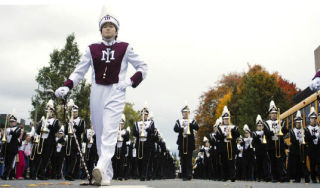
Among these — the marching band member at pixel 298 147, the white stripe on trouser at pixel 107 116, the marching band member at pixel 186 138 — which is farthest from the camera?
the marching band member at pixel 298 147

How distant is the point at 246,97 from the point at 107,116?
125 feet

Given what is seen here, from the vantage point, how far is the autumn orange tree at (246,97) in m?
42.5

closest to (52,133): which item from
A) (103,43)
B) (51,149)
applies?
(51,149)

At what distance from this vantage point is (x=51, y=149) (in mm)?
14547

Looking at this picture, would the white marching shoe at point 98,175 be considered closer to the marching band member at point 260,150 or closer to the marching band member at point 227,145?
the marching band member at point 227,145

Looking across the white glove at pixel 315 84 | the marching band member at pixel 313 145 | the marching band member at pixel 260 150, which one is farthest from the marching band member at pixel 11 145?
the white glove at pixel 315 84

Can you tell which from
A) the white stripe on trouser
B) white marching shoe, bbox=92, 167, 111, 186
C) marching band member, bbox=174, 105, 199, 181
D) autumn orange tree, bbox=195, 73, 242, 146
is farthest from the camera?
autumn orange tree, bbox=195, 73, 242, 146

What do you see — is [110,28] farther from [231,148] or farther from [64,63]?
[64,63]

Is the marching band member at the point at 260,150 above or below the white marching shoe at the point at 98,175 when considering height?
above

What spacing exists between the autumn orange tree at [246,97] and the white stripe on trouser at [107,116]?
106 ft

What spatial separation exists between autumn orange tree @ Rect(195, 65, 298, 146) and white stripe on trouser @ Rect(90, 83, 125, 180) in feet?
106

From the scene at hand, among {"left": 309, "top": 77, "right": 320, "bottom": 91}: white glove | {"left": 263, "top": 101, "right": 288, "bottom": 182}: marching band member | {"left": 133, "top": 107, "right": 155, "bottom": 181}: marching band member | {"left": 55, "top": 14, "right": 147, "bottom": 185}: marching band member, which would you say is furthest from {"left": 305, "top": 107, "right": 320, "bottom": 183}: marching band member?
{"left": 55, "top": 14, "right": 147, "bottom": 185}: marching band member

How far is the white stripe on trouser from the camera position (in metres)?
6.41

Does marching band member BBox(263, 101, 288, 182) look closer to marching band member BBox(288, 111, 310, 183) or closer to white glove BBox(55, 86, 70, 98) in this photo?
marching band member BBox(288, 111, 310, 183)
